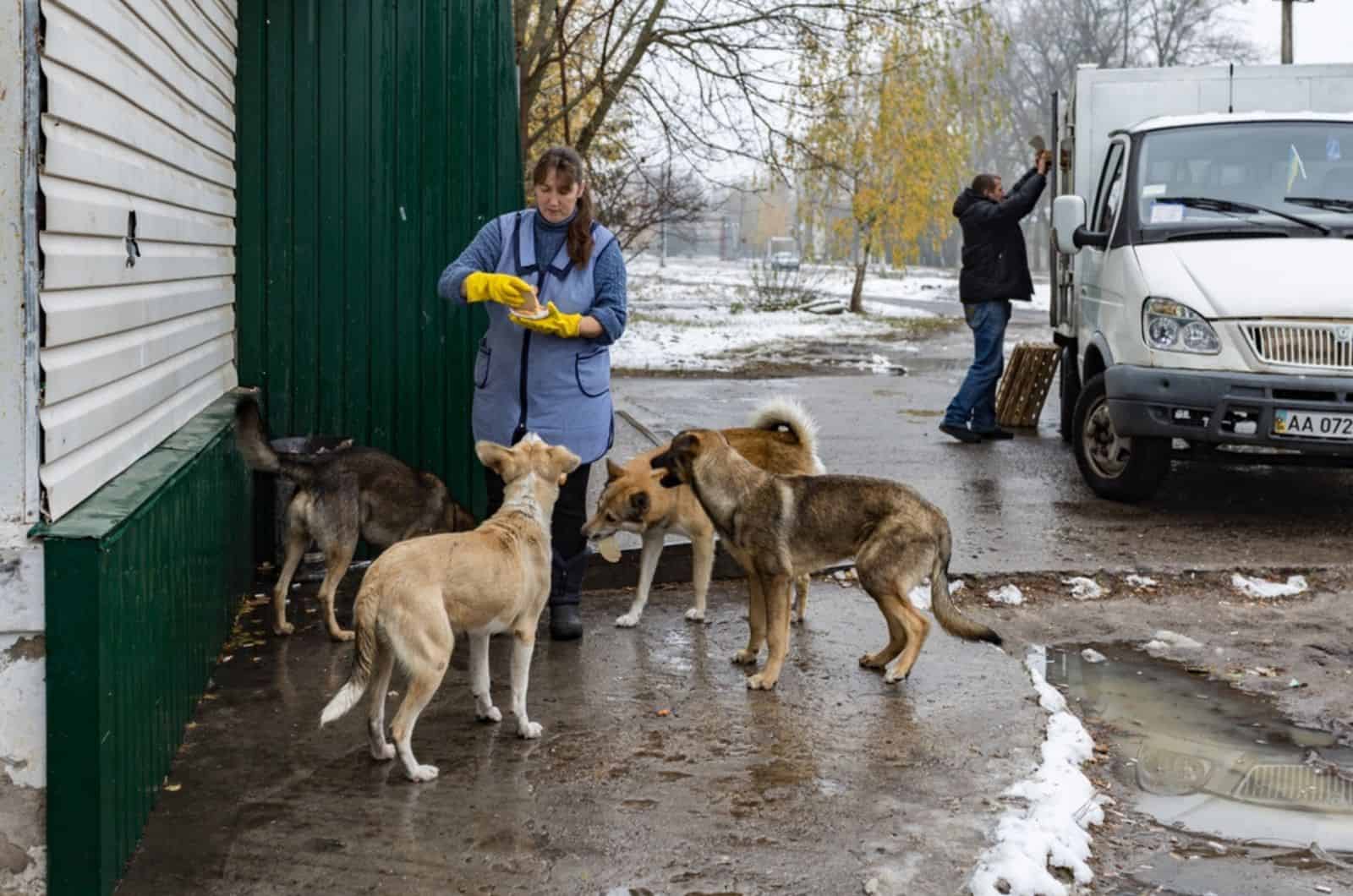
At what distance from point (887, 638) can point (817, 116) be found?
14355 mm

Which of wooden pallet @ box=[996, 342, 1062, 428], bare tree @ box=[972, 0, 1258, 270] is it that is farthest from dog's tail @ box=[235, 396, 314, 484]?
bare tree @ box=[972, 0, 1258, 270]

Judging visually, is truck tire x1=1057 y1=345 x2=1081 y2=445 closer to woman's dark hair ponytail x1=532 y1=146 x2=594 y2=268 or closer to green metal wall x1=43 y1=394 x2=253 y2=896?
woman's dark hair ponytail x1=532 y1=146 x2=594 y2=268

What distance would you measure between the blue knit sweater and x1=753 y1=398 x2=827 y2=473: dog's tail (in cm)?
108

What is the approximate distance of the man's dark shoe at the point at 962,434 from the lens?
13.1 m

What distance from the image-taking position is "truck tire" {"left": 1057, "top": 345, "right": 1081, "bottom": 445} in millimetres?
12805

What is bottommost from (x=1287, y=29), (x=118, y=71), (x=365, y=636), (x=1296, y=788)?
(x=1296, y=788)

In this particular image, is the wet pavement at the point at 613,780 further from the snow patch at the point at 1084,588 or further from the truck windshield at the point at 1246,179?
the truck windshield at the point at 1246,179

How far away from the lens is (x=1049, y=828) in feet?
14.9

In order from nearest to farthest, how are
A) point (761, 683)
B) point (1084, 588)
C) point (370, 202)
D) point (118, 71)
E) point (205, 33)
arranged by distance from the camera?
point (118, 71) < point (761, 683) < point (205, 33) < point (1084, 588) < point (370, 202)

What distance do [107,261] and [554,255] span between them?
2.51 m

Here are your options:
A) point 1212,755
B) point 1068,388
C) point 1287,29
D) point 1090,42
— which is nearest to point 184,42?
point 1212,755

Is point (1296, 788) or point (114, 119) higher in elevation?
point (114, 119)

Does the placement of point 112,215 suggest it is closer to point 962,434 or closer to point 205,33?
point 205,33

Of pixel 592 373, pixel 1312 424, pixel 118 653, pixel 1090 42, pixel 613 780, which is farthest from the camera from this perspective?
pixel 1090 42
